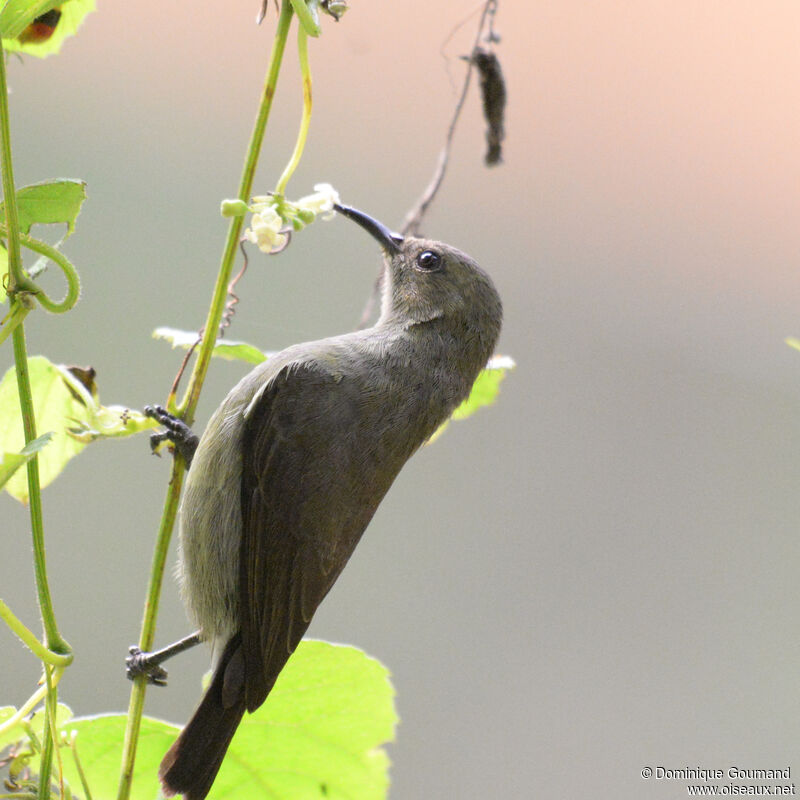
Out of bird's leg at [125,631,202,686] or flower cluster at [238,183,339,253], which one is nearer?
flower cluster at [238,183,339,253]

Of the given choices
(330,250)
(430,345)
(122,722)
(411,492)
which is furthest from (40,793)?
(411,492)

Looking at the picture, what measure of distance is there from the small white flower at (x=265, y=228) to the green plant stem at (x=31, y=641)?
635mm

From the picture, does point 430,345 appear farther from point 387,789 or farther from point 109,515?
point 109,515

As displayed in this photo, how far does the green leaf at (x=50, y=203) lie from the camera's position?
4.23 ft

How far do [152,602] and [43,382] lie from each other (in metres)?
0.47

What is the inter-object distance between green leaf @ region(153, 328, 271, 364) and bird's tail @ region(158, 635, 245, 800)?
1.87 ft

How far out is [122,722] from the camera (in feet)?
4.88

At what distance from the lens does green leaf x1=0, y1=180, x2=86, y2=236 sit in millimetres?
1290

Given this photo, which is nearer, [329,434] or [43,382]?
[43,382]

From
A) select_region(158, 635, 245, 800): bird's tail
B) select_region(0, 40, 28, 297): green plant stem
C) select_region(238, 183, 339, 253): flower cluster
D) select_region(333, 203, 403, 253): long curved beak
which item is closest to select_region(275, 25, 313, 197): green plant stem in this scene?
select_region(238, 183, 339, 253): flower cluster

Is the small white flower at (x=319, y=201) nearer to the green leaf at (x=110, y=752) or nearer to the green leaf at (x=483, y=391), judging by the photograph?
the green leaf at (x=483, y=391)

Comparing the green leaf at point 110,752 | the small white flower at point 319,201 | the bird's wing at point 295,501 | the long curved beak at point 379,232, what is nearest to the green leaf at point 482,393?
the bird's wing at point 295,501

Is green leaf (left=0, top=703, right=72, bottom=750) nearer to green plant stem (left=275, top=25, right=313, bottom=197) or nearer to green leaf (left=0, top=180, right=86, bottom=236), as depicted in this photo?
green leaf (left=0, top=180, right=86, bottom=236)

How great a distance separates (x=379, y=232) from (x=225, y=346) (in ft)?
2.92
